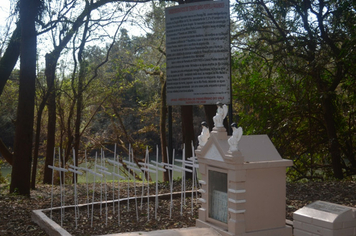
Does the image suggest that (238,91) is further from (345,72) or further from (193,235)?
(193,235)

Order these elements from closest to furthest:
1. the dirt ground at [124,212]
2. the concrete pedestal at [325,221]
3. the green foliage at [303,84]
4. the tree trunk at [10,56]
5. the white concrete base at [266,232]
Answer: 1. the concrete pedestal at [325,221]
2. the white concrete base at [266,232]
3. the dirt ground at [124,212]
4. the tree trunk at [10,56]
5. the green foliage at [303,84]

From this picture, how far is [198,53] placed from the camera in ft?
34.2

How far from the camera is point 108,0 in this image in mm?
12109

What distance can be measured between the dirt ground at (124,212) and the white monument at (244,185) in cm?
115

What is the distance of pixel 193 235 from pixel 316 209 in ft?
6.35

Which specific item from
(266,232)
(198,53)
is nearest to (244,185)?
(266,232)

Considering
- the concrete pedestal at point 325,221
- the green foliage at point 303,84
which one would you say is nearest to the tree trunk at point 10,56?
the green foliage at point 303,84

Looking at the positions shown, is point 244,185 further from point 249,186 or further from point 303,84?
point 303,84

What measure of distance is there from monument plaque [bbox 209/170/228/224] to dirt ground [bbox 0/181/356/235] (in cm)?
84

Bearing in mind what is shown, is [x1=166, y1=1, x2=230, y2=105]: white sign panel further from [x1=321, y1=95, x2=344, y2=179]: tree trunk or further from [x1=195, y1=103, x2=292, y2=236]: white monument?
[x1=321, y1=95, x2=344, y2=179]: tree trunk

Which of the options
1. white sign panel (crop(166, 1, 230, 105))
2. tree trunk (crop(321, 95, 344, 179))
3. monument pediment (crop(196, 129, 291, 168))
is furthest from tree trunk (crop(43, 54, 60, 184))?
tree trunk (crop(321, 95, 344, 179))

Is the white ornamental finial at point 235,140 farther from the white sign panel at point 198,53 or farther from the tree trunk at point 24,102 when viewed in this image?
the tree trunk at point 24,102

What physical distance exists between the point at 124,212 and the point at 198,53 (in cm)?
466

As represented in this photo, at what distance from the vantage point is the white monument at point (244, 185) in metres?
6.00
